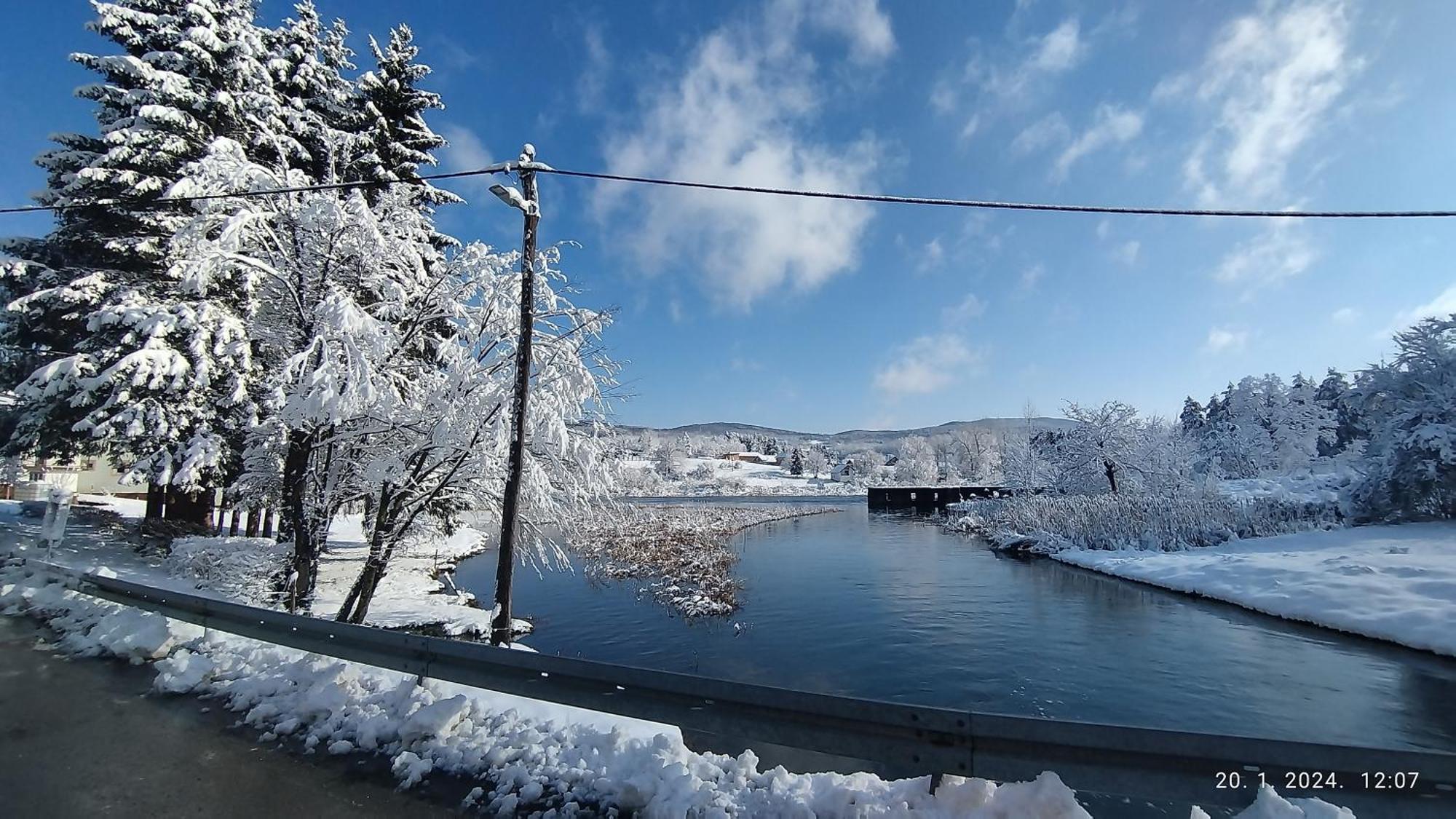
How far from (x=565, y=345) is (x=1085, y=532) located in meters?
29.1

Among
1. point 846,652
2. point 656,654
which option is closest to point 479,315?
point 656,654

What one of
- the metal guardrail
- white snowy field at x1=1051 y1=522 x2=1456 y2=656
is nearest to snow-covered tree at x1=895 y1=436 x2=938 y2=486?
Result: white snowy field at x1=1051 y1=522 x2=1456 y2=656

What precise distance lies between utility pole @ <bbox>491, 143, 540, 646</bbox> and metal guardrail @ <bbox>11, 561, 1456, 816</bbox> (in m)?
3.68

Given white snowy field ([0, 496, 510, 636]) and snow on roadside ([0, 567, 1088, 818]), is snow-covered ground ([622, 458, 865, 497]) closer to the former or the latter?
white snowy field ([0, 496, 510, 636])

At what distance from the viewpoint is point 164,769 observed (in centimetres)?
423

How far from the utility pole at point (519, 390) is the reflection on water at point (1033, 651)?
5.31 metres

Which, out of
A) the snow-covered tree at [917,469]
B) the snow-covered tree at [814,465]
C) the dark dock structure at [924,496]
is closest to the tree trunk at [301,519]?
the dark dock structure at [924,496]

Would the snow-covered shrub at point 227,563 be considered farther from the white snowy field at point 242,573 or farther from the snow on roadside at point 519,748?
the snow on roadside at point 519,748

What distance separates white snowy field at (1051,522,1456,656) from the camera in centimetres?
1427

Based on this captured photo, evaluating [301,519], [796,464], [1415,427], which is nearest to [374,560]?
[301,519]

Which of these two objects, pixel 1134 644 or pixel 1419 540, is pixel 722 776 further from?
pixel 1419 540

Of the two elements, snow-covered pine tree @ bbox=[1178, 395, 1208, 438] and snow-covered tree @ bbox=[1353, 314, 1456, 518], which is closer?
snow-covered tree @ bbox=[1353, 314, 1456, 518]

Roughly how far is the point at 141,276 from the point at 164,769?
713 inches

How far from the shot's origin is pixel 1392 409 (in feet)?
77.7
